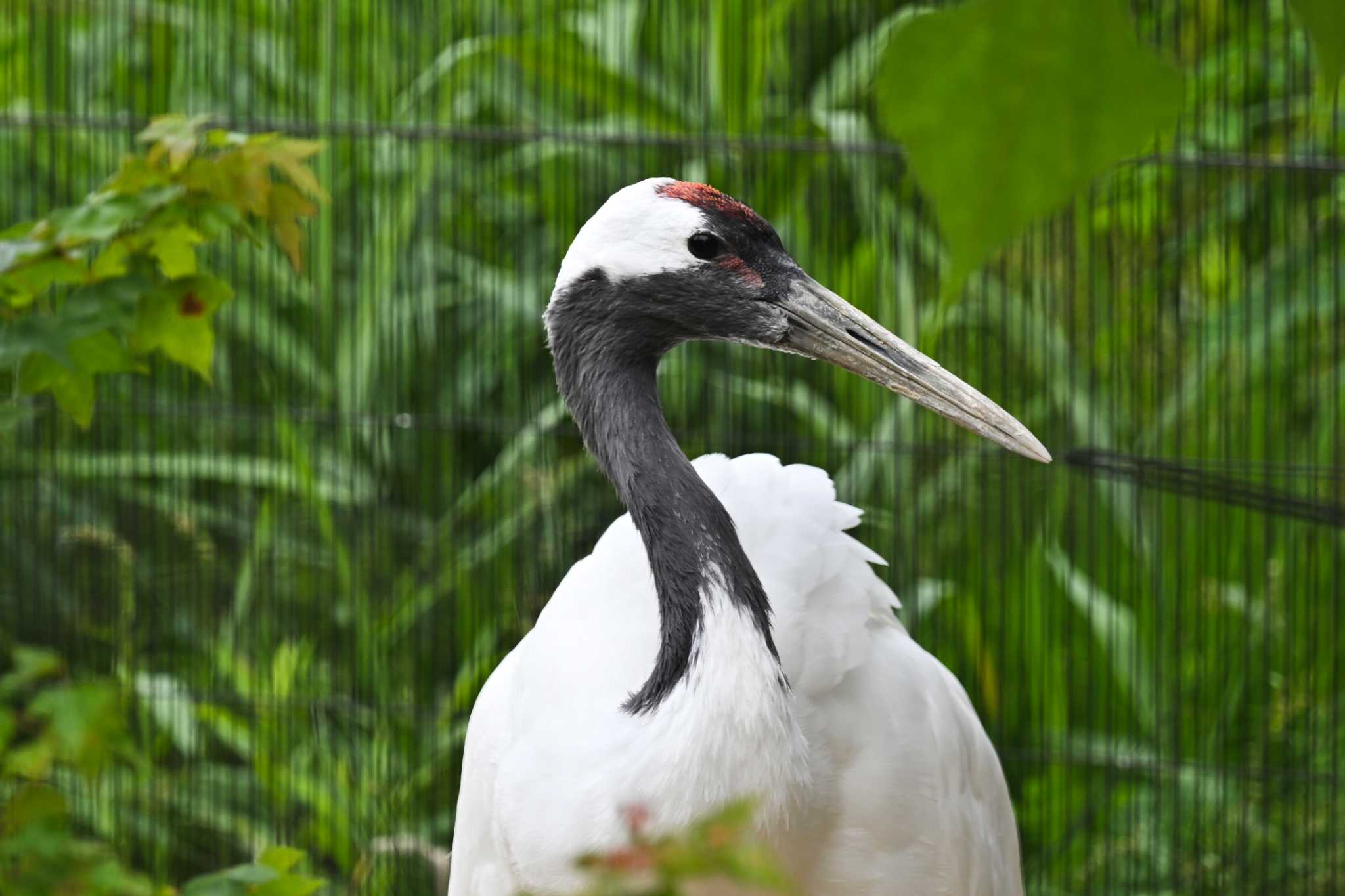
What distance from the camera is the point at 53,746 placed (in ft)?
3.83

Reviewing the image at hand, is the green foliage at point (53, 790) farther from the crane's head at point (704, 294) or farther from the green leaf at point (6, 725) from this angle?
the crane's head at point (704, 294)

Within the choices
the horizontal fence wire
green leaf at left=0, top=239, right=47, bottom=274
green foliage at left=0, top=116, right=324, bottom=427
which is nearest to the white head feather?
green foliage at left=0, top=116, right=324, bottom=427

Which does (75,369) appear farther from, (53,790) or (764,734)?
(764,734)

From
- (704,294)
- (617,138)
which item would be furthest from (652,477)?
(617,138)

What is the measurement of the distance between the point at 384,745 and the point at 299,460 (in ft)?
2.01

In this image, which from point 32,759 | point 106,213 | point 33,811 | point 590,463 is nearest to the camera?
point 33,811

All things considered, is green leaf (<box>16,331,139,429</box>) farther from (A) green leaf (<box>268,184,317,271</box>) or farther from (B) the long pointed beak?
(B) the long pointed beak

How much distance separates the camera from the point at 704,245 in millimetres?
1651

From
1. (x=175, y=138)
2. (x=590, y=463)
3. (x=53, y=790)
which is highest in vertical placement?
(x=175, y=138)

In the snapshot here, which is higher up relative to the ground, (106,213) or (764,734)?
(106,213)

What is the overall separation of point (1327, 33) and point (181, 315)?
1755mm

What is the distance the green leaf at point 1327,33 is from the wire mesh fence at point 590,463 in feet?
8.33

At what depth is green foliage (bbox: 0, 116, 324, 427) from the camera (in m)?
1.78

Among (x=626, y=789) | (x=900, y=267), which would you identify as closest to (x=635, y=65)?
(x=900, y=267)
